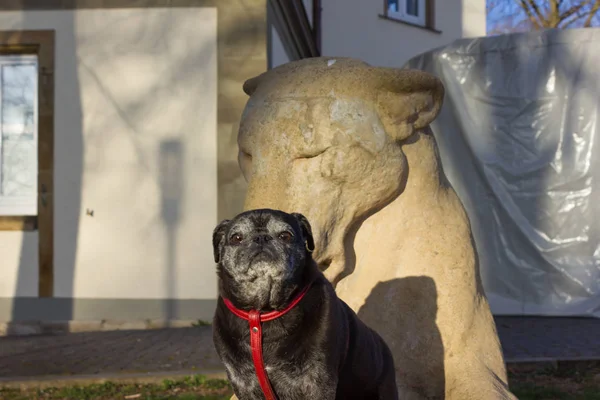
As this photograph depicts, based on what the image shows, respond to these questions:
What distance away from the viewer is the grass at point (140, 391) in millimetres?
5996

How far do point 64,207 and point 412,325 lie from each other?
26.9ft

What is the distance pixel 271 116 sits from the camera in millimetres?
3447

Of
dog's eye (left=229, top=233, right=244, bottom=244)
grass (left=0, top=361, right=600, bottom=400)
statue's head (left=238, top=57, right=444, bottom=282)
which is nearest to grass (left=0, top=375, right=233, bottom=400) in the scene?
grass (left=0, top=361, right=600, bottom=400)

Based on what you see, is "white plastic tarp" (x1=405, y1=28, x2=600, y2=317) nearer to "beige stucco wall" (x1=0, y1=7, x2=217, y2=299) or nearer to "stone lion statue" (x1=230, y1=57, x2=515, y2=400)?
"beige stucco wall" (x1=0, y1=7, x2=217, y2=299)

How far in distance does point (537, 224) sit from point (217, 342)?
855cm

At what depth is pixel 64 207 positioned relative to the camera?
424 inches

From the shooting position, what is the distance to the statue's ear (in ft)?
11.2

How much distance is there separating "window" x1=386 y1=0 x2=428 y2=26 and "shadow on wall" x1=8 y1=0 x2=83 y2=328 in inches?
454

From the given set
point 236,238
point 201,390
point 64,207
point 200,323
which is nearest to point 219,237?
point 236,238

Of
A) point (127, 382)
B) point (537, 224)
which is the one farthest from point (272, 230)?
point (537, 224)

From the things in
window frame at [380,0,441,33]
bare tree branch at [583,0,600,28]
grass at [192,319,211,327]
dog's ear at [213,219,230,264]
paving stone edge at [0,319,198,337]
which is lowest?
paving stone edge at [0,319,198,337]

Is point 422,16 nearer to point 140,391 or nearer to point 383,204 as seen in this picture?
point 140,391

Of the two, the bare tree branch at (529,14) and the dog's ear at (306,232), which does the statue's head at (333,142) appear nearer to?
the dog's ear at (306,232)

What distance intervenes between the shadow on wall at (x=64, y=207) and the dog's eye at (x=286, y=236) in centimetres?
869
